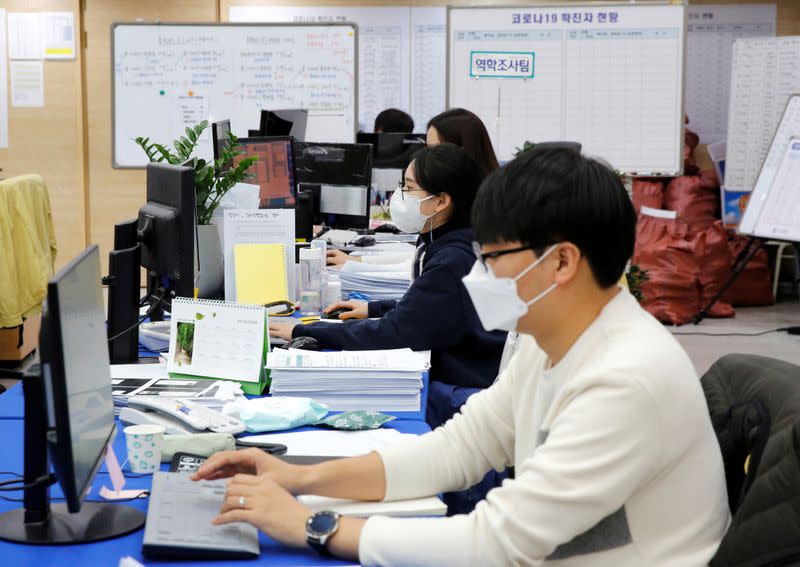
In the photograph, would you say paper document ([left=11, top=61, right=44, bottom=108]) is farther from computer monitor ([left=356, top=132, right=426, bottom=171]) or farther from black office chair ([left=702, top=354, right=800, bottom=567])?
black office chair ([left=702, top=354, right=800, bottom=567])

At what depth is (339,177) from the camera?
15.2ft

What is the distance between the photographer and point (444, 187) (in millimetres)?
2783

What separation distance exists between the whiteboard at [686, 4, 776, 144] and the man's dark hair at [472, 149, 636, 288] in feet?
21.6

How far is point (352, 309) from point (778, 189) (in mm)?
4003

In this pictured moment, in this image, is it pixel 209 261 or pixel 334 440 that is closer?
pixel 334 440

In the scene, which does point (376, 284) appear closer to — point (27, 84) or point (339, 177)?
point (339, 177)

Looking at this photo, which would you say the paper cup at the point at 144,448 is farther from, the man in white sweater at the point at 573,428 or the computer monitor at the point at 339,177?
the computer monitor at the point at 339,177

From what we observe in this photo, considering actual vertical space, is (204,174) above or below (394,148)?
below

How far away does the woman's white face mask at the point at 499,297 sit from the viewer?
1273 mm

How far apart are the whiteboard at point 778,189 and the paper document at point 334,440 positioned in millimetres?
4754

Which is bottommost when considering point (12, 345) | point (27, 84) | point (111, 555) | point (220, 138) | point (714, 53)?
point (12, 345)

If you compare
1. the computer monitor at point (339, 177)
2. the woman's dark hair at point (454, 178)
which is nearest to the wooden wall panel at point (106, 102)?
the computer monitor at point (339, 177)

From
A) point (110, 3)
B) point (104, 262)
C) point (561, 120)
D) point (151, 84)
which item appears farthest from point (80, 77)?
point (561, 120)

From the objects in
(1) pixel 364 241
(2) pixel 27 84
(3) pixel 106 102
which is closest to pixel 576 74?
(1) pixel 364 241
